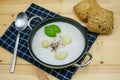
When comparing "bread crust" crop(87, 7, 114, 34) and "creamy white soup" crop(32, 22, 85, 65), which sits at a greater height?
"bread crust" crop(87, 7, 114, 34)

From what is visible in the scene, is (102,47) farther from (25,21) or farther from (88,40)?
(25,21)

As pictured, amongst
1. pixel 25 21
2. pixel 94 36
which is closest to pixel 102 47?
pixel 94 36

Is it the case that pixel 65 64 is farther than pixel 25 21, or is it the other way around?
pixel 25 21

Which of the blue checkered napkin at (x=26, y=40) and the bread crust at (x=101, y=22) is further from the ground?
the bread crust at (x=101, y=22)
